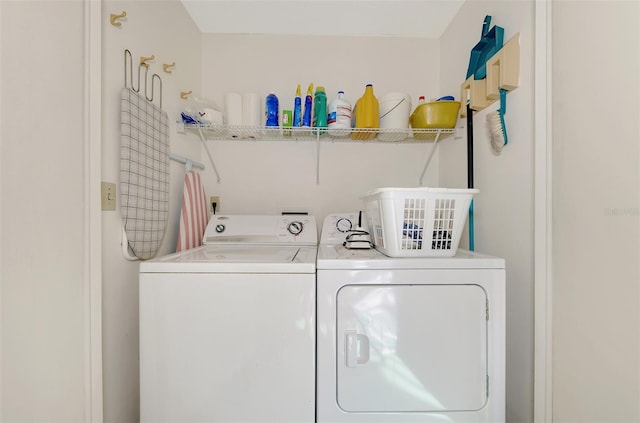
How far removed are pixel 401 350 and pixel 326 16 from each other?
2.29 m

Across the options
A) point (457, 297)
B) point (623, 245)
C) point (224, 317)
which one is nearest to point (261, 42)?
point (224, 317)

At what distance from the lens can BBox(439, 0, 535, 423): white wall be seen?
1346 mm

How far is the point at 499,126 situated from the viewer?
1.54 meters

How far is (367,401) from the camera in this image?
1.22m

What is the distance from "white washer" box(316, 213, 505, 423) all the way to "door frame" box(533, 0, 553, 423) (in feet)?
0.63

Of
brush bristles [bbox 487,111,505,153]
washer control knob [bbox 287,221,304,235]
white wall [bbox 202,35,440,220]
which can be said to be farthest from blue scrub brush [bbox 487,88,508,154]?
washer control knob [bbox 287,221,304,235]

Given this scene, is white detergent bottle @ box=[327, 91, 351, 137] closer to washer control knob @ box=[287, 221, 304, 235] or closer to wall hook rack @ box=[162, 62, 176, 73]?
washer control knob @ box=[287, 221, 304, 235]

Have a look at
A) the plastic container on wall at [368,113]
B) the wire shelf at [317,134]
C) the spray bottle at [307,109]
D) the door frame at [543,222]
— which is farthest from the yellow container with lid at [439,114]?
the spray bottle at [307,109]

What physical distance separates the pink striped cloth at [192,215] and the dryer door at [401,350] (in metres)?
1.16

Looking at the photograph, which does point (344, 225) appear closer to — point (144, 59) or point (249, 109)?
point (249, 109)
